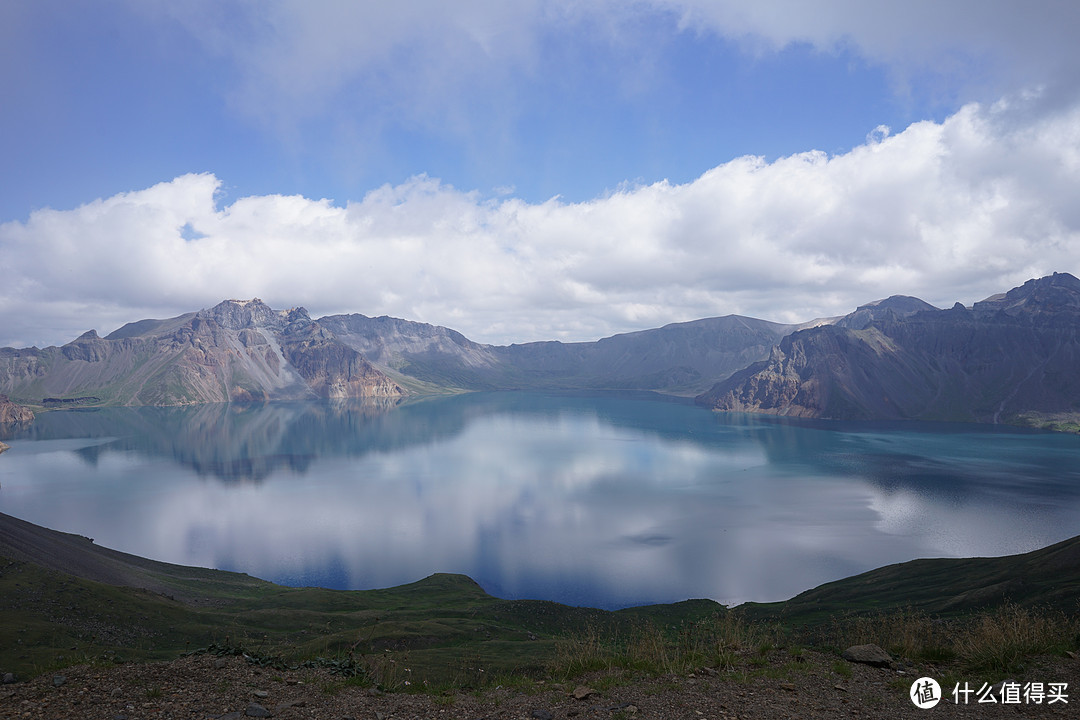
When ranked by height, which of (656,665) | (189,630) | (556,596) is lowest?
(556,596)

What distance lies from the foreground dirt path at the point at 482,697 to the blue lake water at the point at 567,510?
1819 inches

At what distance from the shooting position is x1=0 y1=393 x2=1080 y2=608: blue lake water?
216 feet

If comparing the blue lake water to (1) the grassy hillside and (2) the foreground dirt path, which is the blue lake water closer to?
(1) the grassy hillside

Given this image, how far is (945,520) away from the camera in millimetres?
84688

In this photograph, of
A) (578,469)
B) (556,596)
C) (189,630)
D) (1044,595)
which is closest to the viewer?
(189,630)

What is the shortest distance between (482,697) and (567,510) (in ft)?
267

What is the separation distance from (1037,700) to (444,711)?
11.9 m

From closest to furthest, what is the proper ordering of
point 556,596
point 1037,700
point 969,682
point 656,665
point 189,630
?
point 1037,700 < point 969,682 < point 656,665 < point 189,630 < point 556,596

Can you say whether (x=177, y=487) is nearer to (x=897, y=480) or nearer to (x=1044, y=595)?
(x=1044, y=595)

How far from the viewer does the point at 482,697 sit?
498 inches

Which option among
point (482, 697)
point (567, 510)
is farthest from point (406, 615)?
point (567, 510)

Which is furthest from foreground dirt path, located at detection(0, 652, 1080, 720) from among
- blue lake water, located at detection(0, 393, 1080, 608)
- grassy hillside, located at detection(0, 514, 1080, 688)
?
blue lake water, located at detection(0, 393, 1080, 608)

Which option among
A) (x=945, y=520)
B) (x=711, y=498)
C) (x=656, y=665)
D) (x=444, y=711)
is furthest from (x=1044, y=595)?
(x=711, y=498)

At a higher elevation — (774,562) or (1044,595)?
(1044,595)
